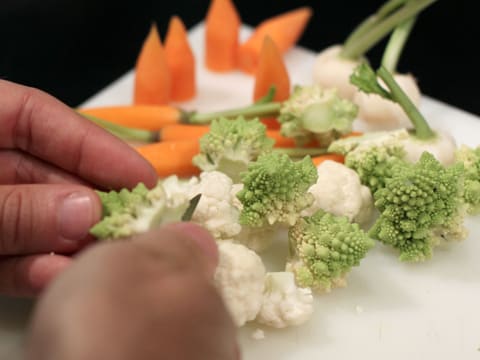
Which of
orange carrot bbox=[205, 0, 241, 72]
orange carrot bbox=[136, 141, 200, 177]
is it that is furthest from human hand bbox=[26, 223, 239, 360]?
orange carrot bbox=[205, 0, 241, 72]

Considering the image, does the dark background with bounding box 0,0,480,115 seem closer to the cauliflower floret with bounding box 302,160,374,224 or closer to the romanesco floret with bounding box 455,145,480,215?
the romanesco floret with bounding box 455,145,480,215

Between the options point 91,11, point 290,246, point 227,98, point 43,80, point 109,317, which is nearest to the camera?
point 109,317

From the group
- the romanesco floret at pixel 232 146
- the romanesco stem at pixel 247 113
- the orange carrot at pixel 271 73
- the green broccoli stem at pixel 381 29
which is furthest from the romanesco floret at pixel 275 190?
the green broccoli stem at pixel 381 29

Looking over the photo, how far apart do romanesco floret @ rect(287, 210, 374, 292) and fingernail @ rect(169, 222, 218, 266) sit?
24 centimetres

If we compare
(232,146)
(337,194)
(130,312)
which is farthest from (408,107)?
(130,312)

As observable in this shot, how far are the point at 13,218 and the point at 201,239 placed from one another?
11.0 inches

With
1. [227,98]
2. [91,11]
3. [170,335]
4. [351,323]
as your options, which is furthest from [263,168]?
[91,11]

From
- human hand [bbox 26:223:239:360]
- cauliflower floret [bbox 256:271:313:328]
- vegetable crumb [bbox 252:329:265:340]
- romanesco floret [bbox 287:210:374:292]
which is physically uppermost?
human hand [bbox 26:223:239:360]

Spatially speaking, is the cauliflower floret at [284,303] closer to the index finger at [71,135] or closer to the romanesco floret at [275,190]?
the romanesco floret at [275,190]

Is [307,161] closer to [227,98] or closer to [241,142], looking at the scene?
[241,142]

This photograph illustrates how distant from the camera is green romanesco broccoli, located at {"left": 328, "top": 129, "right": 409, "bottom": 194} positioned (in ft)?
4.00

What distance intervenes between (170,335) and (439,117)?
1.12m

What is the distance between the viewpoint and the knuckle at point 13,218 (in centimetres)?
93

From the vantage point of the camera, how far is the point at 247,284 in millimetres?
1006
